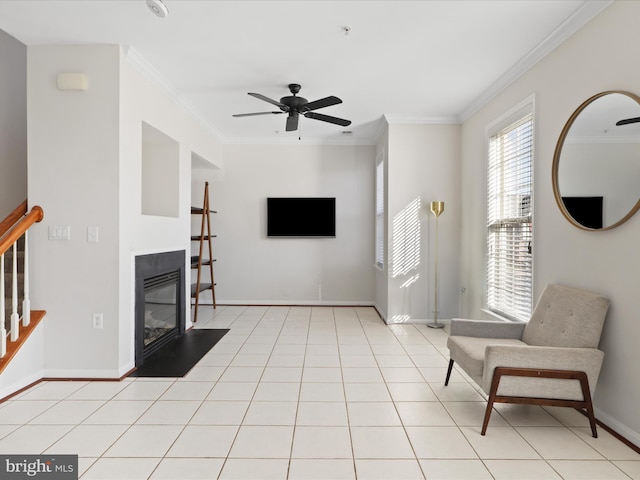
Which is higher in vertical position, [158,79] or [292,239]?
[158,79]

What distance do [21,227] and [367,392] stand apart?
296 centimetres

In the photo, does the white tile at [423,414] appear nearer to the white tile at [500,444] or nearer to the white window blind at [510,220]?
the white tile at [500,444]

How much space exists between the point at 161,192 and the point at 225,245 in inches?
83.9

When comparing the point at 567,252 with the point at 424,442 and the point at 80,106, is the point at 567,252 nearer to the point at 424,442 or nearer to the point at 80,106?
the point at 424,442

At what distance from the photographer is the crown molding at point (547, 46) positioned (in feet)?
8.31

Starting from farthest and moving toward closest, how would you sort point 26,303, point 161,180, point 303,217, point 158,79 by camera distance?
point 303,217 < point 161,180 < point 158,79 < point 26,303

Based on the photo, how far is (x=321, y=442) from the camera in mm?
2215

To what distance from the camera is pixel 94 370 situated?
3.17 m

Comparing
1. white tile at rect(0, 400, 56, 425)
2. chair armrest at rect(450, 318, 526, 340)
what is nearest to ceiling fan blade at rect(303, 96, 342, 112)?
chair armrest at rect(450, 318, 526, 340)

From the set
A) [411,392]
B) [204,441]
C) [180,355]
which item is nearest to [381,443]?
[411,392]

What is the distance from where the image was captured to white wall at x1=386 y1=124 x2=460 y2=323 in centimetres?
515

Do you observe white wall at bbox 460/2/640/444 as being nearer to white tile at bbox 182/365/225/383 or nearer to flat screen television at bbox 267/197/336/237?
white tile at bbox 182/365/225/383

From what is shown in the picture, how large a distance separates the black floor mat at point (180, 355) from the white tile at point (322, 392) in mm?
1126

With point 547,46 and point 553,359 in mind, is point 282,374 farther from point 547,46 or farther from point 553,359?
point 547,46
